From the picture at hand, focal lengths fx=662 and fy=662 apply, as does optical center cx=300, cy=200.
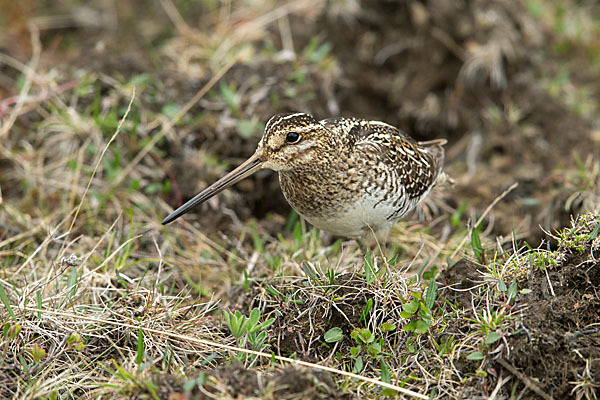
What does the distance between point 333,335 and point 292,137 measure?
1.06 m

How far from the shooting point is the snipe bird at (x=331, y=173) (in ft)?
11.7

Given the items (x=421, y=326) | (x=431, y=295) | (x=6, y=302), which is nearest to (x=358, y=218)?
(x=431, y=295)

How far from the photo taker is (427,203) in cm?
499

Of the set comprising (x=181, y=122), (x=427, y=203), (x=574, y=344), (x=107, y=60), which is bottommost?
(x=427, y=203)

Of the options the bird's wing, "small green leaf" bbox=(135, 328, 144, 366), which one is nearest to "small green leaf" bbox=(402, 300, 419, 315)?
the bird's wing

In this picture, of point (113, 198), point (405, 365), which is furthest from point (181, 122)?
point (405, 365)

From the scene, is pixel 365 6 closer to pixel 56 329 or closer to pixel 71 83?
pixel 71 83

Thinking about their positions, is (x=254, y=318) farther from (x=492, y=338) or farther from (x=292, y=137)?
(x=492, y=338)

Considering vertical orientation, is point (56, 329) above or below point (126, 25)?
below

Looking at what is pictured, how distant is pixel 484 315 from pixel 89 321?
1928mm

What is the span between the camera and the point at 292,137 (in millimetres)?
3549

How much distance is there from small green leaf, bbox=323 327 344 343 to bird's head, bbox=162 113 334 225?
35.6 inches

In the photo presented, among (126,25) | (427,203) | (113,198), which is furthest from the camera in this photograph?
(126,25)

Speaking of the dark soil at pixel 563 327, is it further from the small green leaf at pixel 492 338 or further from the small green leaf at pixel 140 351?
the small green leaf at pixel 140 351
